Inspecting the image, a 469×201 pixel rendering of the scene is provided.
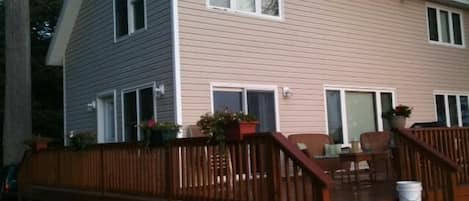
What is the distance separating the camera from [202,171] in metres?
6.08

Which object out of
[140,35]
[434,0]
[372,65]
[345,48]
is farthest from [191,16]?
[434,0]

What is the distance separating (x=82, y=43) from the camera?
12.4 meters

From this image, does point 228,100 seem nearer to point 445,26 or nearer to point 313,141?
point 313,141

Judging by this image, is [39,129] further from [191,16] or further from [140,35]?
[191,16]

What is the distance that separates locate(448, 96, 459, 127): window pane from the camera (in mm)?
13938

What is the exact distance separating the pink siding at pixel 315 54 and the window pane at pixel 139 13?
4.50ft

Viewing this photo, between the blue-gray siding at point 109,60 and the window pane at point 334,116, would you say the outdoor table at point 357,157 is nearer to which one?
the window pane at point 334,116

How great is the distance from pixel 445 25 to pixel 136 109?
8.80m

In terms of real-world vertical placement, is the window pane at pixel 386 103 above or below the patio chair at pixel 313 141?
above

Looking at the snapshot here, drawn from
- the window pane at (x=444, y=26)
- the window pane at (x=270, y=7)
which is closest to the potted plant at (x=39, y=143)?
the window pane at (x=270, y=7)

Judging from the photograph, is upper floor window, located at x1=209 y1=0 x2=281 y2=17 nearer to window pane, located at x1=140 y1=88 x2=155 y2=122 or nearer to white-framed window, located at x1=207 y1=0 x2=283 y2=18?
white-framed window, located at x1=207 y1=0 x2=283 y2=18

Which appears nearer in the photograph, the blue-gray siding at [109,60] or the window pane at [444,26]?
the blue-gray siding at [109,60]

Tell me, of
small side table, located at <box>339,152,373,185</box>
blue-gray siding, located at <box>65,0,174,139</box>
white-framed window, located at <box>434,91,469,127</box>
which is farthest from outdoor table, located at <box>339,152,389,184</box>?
white-framed window, located at <box>434,91,469,127</box>

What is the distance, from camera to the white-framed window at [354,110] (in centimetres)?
1119
